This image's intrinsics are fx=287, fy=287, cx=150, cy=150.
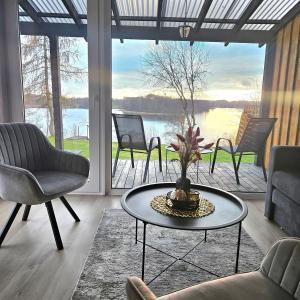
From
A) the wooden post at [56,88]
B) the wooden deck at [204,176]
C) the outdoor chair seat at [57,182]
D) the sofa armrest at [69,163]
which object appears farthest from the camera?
the wooden deck at [204,176]

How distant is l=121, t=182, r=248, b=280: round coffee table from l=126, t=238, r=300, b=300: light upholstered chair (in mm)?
377

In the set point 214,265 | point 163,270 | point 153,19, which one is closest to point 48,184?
point 163,270

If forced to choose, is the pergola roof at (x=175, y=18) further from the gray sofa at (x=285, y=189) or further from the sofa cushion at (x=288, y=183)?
the sofa cushion at (x=288, y=183)

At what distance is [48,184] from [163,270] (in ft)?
3.43

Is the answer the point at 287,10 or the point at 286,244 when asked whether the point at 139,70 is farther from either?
the point at 286,244

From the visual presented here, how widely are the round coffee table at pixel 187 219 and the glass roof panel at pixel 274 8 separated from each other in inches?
80.2

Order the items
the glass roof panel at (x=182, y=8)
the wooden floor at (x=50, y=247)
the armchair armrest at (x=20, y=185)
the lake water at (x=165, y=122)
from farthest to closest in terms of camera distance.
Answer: the lake water at (x=165, y=122)
the glass roof panel at (x=182, y=8)
the armchair armrest at (x=20, y=185)
the wooden floor at (x=50, y=247)

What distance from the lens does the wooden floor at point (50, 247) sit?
1.69 meters

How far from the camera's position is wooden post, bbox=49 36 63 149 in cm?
306

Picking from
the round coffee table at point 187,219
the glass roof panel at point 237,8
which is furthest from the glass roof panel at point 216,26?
the round coffee table at point 187,219

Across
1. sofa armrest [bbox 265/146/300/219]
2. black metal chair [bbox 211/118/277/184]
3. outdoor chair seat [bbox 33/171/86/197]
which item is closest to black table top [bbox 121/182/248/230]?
outdoor chair seat [bbox 33/171/86/197]

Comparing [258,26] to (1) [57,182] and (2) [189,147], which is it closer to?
(2) [189,147]

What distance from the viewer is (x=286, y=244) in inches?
47.1

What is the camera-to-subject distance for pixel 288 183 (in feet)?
7.56
